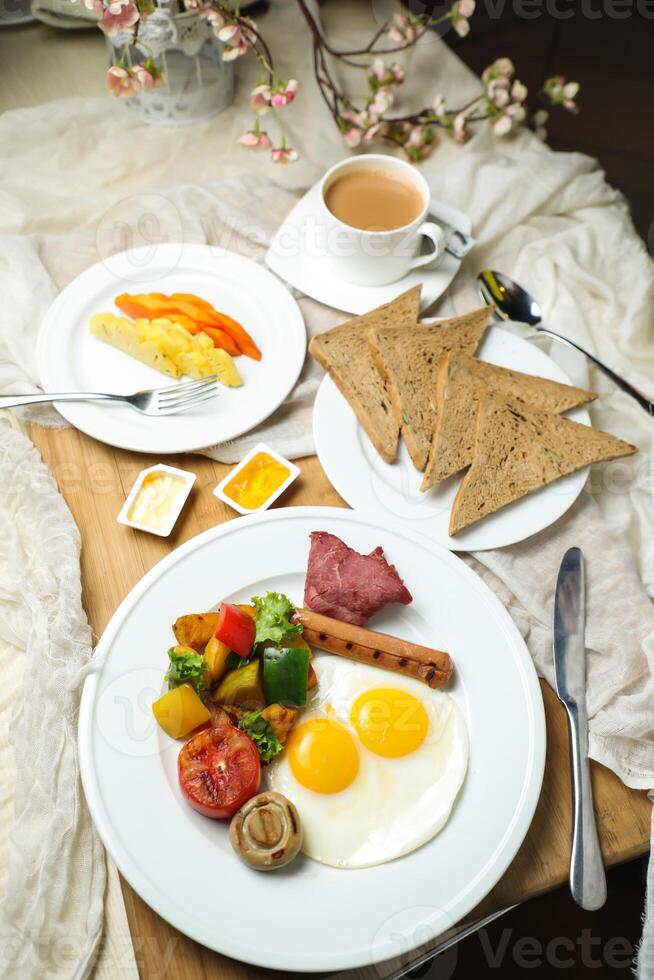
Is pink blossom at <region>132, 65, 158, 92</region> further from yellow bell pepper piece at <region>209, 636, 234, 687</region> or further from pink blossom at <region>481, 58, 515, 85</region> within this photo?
yellow bell pepper piece at <region>209, 636, 234, 687</region>

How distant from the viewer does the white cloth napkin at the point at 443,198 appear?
1908mm

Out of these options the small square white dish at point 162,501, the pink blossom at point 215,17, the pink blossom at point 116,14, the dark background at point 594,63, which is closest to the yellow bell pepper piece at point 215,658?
the small square white dish at point 162,501

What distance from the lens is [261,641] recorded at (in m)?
1.54

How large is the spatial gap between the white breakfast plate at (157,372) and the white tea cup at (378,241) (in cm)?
19

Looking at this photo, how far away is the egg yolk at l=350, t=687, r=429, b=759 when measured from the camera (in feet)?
5.02

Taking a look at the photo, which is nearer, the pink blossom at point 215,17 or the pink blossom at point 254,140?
the pink blossom at point 215,17

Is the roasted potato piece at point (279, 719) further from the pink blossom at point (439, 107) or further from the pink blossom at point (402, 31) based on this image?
the pink blossom at point (402, 31)

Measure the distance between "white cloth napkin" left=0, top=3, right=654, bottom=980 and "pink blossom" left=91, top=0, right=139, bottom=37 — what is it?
541 millimetres

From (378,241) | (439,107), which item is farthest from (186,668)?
(439,107)

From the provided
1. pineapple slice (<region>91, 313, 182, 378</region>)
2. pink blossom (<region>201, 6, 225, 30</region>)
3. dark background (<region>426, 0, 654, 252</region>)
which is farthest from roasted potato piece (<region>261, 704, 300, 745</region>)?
dark background (<region>426, 0, 654, 252</region>)

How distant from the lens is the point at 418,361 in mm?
2021

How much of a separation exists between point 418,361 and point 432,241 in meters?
0.37

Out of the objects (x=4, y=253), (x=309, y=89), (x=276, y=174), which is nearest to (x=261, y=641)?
(x=4, y=253)

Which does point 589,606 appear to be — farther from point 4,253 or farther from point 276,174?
point 4,253
